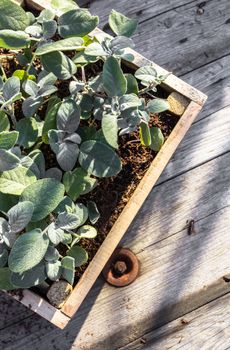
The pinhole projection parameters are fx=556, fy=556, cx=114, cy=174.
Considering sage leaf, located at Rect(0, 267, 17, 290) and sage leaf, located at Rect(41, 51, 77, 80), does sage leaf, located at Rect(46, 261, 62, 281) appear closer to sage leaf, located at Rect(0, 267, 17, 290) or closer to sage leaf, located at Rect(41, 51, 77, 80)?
sage leaf, located at Rect(0, 267, 17, 290)

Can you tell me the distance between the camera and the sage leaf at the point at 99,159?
1.01 m

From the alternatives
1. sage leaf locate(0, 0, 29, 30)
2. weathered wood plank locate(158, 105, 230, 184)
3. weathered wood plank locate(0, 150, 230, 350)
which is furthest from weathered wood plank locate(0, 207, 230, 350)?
sage leaf locate(0, 0, 29, 30)

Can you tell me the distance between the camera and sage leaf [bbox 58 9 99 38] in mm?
1003

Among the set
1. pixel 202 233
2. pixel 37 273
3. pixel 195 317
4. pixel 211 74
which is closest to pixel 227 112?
pixel 211 74

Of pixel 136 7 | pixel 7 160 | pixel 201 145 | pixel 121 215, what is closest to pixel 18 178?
pixel 7 160

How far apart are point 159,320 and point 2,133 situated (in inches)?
30.9

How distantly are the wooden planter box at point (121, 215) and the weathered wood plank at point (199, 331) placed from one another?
43 cm

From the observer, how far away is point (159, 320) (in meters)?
1.50

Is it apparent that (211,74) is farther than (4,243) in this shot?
Yes

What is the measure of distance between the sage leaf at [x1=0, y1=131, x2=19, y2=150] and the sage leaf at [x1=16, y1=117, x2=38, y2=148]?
106mm

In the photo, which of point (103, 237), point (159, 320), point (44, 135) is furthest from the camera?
point (159, 320)

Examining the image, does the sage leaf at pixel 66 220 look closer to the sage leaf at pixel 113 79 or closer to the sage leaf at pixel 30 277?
the sage leaf at pixel 30 277

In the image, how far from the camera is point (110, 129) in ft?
3.17

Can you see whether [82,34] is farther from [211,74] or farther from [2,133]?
[211,74]
